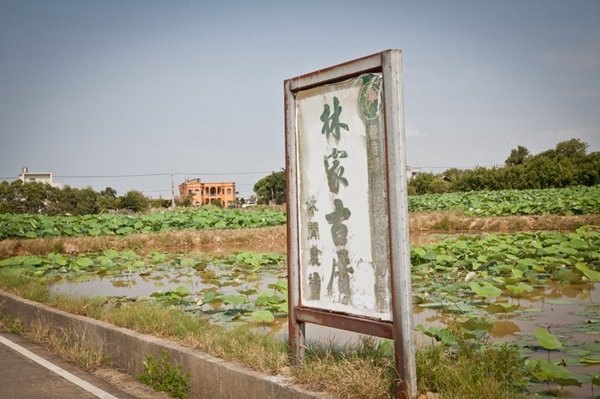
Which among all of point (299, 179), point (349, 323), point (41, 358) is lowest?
point (41, 358)

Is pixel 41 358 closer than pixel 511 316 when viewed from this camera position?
Yes

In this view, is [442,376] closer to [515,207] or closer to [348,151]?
[348,151]

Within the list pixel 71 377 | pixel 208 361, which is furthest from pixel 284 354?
pixel 71 377

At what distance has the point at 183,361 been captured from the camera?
13.6ft

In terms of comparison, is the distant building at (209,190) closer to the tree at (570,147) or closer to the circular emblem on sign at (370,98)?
the tree at (570,147)

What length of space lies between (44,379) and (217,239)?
15178 millimetres

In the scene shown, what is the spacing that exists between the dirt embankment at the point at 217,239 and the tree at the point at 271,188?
54.3 metres

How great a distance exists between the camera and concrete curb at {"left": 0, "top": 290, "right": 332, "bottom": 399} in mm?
3379

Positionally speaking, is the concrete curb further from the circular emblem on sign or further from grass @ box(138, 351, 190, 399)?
the circular emblem on sign

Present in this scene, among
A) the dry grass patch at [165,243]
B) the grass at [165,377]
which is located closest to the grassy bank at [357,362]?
the grass at [165,377]

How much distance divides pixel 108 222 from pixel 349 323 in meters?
21.1

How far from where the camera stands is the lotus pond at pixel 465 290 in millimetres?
4445

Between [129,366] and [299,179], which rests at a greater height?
[299,179]

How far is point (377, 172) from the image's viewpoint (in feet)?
10.2
